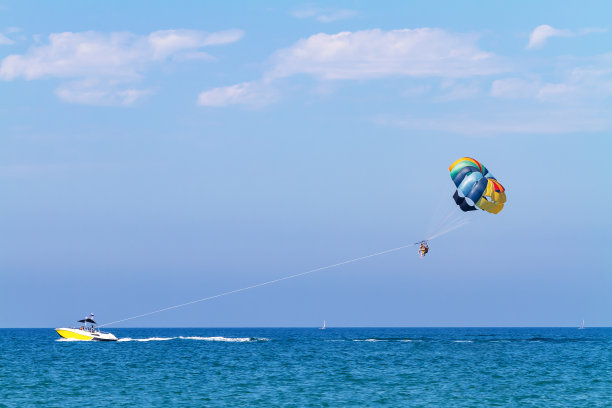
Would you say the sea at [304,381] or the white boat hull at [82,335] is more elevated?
the white boat hull at [82,335]

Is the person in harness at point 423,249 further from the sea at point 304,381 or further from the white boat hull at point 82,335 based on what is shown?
the white boat hull at point 82,335

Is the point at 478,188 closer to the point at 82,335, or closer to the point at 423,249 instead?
the point at 423,249

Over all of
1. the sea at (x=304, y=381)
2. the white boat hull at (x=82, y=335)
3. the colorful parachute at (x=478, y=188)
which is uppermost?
the colorful parachute at (x=478, y=188)

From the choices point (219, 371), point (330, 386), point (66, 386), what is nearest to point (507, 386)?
point (330, 386)

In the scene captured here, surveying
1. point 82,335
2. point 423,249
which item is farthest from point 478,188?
point 82,335

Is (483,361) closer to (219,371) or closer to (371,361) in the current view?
(371,361)

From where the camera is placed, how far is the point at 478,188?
184 ft

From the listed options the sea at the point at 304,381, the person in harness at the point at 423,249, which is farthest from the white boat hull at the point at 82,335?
the person in harness at the point at 423,249

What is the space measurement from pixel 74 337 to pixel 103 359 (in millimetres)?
26583

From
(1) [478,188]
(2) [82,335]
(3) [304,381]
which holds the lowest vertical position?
(3) [304,381]

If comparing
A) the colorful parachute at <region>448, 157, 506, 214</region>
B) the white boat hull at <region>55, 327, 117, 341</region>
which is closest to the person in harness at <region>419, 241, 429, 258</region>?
the colorful parachute at <region>448, 157, 506, 214</region>

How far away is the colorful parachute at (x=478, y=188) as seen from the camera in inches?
2210

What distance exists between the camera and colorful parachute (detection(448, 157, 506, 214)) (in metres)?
56.1

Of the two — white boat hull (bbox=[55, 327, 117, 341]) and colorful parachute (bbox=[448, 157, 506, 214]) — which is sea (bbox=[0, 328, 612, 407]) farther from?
white boat hull (bbox=[55, 327, 117, 341])
